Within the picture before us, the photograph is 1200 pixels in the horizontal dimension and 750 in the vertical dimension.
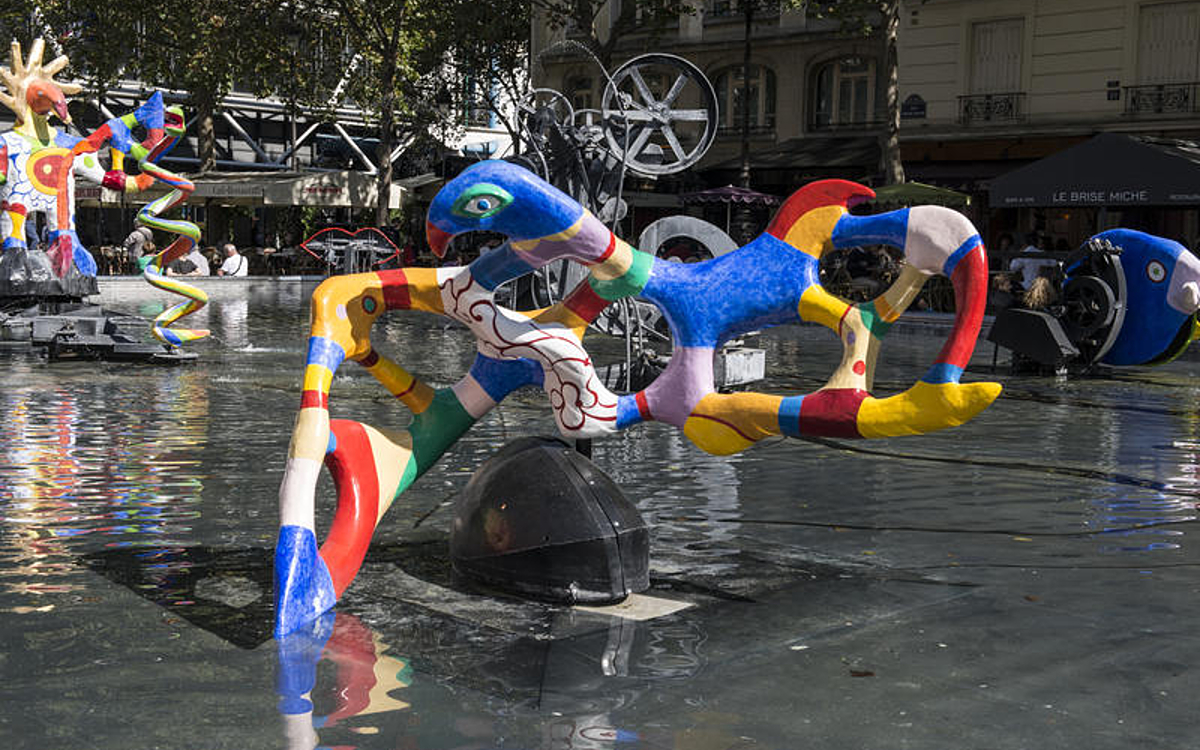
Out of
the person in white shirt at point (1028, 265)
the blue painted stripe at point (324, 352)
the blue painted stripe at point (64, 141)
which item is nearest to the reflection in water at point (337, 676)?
the blue painted stripe at point (324, 352)

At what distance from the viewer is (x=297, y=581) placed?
5.05 m

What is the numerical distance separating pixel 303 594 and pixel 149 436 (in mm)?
5177

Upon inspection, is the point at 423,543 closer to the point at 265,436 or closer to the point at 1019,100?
the point at 265,436

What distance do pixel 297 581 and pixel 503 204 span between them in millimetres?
1595

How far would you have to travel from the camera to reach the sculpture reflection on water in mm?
15344

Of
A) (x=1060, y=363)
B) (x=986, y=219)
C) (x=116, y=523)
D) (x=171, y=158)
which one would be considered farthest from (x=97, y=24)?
(x=116, y=523)

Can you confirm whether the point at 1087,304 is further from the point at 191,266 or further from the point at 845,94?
the point at 845,94

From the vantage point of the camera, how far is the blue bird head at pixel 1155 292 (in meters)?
9.07

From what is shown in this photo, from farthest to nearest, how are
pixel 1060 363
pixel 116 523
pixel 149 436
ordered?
1. pixel 1060 363
2. pixel 149 436
3. pixel 116 523

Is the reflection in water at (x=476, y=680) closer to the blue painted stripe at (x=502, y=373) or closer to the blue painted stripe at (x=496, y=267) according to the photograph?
the blue painted stripe at (x=502, y=373)

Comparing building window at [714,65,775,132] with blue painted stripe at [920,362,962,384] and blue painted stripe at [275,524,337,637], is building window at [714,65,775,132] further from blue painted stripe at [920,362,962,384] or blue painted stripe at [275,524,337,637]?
blue painted stripe at [275,524,337,637]

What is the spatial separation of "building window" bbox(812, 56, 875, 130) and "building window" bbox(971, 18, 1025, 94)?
190 inches

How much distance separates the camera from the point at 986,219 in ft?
100

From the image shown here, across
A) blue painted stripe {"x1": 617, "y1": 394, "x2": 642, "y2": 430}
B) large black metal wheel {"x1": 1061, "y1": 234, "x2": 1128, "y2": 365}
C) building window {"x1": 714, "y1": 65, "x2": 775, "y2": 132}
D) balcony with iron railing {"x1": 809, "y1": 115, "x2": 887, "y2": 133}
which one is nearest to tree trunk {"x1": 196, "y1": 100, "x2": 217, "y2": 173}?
building window {"x1": 714, "y1": 65, "x2": 775, "y2": 132}
